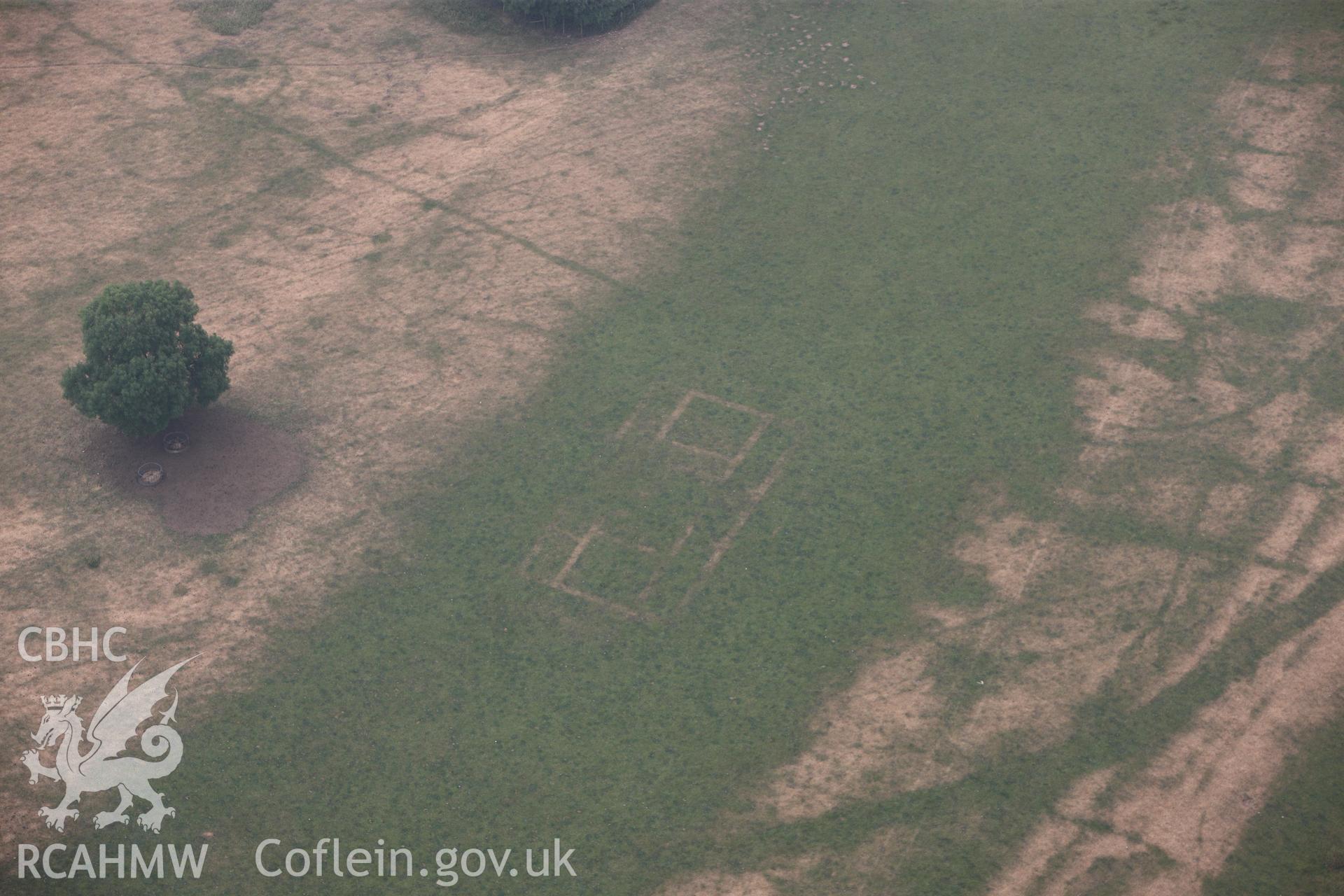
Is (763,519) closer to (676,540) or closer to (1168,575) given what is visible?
(676,540)

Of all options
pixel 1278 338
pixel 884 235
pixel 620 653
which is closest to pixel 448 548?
pixel 620 653

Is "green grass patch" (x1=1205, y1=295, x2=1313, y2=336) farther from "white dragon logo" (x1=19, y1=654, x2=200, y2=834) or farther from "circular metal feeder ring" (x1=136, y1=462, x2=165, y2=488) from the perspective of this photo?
"white dragon logo" (x1=19, y1=654, x2=200, y2=834)

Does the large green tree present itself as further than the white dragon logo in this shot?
Yes

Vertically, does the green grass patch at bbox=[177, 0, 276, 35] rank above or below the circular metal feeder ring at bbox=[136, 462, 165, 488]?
above

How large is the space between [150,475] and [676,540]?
12.0 metres

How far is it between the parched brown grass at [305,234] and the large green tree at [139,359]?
1.97 m

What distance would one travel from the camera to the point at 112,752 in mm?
24125

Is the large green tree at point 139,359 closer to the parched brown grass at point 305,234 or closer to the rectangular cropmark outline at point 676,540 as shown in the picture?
the parched brown grass at point 305,234

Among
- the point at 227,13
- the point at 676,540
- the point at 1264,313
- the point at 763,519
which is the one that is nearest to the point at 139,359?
the point at 676,540

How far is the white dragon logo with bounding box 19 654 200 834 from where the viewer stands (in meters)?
23.3

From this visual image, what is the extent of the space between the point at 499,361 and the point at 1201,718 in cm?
1751

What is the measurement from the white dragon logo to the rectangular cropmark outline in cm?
758

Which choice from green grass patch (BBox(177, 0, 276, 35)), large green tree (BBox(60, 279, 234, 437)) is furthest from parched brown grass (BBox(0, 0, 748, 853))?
large green tree (BBox(60, 279, 234, 437))

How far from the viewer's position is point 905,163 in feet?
120
